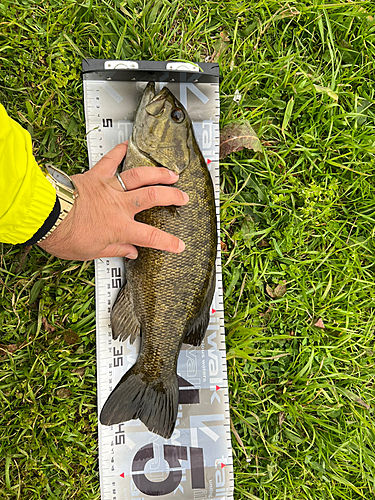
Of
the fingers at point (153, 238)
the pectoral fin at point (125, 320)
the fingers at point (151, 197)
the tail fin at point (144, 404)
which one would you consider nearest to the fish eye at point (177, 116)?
the fingers at point (151, 197)

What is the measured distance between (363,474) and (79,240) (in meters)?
2.74

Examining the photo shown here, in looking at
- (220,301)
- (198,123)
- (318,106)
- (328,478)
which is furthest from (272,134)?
(328,478)

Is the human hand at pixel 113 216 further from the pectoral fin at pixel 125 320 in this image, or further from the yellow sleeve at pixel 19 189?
the pectoral fin at pixel 125 320

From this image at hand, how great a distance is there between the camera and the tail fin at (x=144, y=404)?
221 cm

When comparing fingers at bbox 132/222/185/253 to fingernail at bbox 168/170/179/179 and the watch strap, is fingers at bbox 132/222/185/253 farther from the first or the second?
the watch strap

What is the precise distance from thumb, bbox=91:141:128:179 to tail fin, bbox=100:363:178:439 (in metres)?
1.35

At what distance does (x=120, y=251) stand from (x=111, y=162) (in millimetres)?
601

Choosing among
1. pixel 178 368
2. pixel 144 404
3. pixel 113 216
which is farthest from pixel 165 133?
pixel 144 404

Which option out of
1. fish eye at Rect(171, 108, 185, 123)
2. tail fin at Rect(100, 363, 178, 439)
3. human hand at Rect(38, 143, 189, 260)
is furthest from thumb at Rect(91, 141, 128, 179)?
tail fin at Rect(100, 363, 178, 439)

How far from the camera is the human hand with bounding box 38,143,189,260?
75.8 inches

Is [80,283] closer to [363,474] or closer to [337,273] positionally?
[337,273]

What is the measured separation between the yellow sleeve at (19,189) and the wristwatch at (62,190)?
10cm

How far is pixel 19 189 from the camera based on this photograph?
1.50 m

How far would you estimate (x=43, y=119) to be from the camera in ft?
7.75
